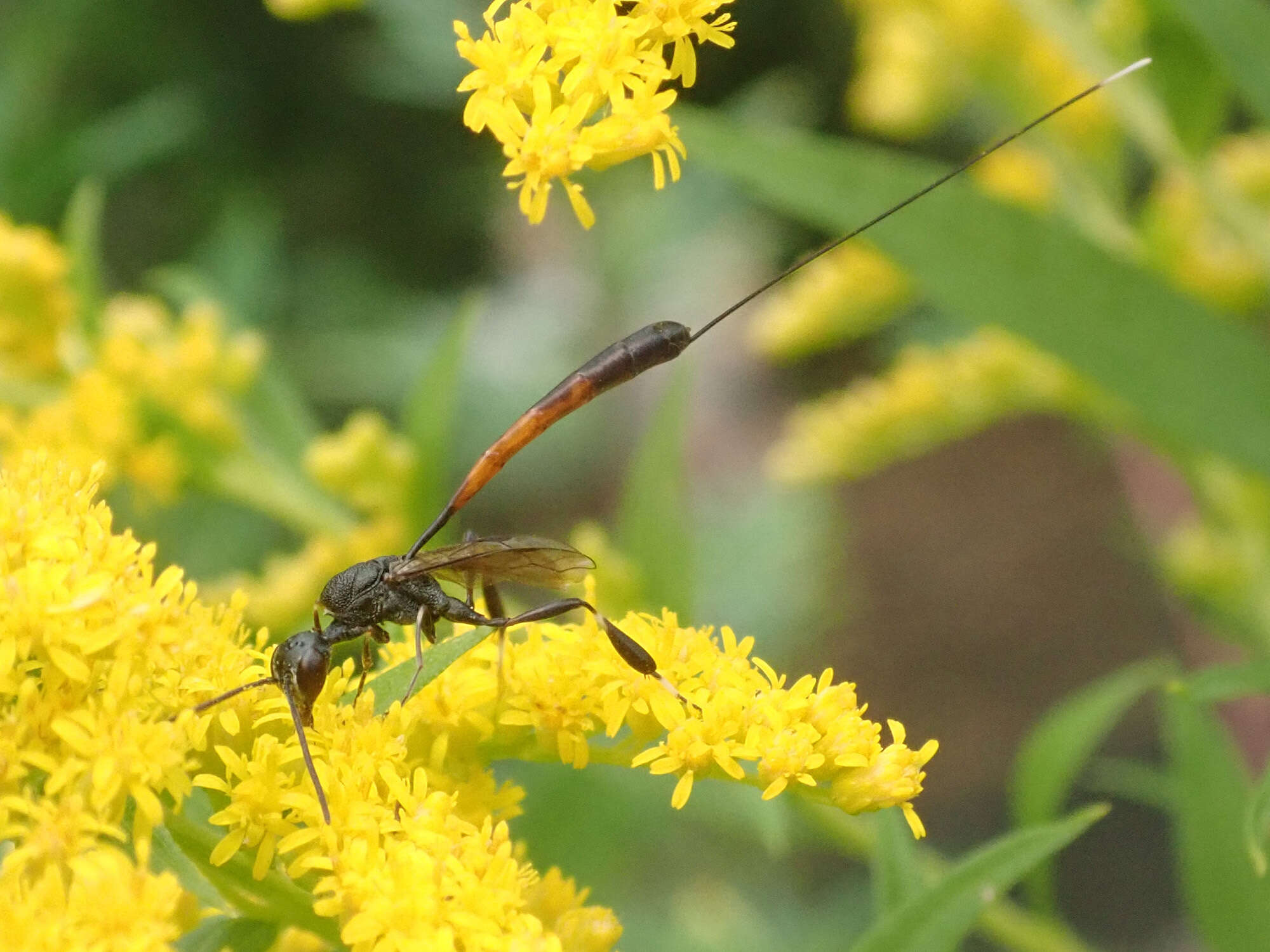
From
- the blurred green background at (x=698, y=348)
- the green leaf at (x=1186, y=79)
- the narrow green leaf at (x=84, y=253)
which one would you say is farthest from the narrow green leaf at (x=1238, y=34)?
the narrow green leaf at (x=84, y=253)

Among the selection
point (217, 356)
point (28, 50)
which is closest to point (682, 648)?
point (217, 356)

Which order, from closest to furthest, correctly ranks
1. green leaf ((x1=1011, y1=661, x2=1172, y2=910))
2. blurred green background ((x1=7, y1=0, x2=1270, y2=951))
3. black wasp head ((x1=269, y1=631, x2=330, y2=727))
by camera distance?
black wasp head ((x1=269, y1=631, x2=330, y2=727))
green leaf ((x1=1011, y1=661, x2=1172, y2=910))
blurred green background ((x1=7, y1=0, x2=1270, y2=951))

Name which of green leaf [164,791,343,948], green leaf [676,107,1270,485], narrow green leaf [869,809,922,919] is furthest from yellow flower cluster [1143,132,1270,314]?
green leaf [164,791,343,948]

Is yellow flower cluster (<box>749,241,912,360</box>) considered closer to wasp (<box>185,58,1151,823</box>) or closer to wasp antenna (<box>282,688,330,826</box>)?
wasp (<box>185,58,1151,823</box>)

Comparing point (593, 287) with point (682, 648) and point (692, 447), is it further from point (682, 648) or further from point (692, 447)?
point (682, 648)

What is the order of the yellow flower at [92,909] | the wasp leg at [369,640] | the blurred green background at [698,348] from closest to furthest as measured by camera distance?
the yellow flower at [92,909], the wasp leg at [369,640], the blurred green background at [698,348]

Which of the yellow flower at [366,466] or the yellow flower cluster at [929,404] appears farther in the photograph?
the yellow flower cluster at [929,404]

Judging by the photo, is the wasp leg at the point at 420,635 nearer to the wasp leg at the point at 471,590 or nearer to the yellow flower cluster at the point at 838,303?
the wasp leg at the point at 471,590
